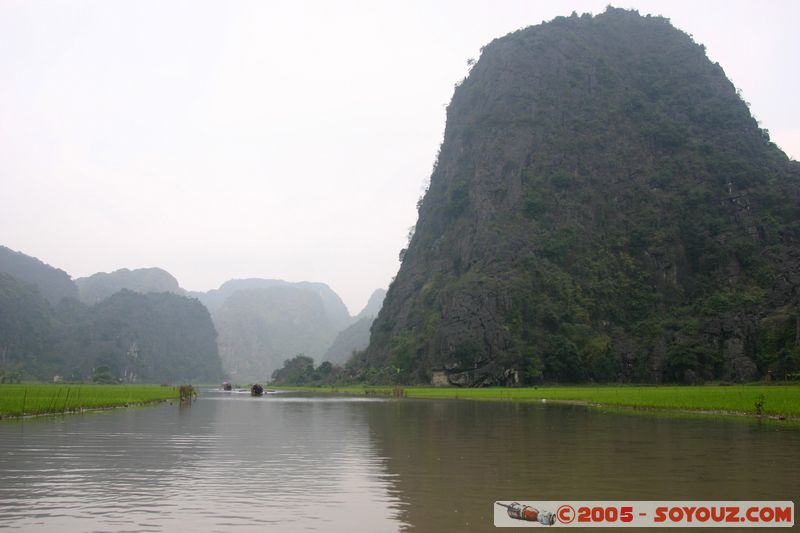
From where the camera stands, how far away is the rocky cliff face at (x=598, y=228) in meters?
97.4

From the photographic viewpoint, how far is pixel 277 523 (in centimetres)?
1120

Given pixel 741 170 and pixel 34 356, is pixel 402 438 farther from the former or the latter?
pixel 34 356

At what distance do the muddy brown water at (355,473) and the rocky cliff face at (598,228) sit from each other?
231ft

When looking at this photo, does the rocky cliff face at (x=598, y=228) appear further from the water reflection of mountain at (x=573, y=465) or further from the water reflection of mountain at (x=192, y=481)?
A: the water reflection of mountain at (x=192, y=481)

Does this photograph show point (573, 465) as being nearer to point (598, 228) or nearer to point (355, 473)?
point (355, 473)

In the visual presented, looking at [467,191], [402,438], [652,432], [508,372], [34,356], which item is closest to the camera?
[402,438]

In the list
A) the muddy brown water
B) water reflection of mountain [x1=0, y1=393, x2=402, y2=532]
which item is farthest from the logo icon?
water reflection of mountain [x1=0, y1=393, x2=402, y2=532]

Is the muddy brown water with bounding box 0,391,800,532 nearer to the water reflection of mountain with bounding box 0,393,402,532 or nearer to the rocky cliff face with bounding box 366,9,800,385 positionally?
the water reflection of mountain with bounding box 0,393,402,532

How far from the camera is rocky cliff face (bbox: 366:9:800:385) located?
97375 mm

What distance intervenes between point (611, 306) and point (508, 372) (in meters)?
22.6

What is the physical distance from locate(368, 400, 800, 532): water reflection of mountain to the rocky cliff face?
2730 inches

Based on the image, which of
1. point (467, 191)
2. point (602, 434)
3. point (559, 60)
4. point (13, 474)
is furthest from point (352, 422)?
point (559, 60)

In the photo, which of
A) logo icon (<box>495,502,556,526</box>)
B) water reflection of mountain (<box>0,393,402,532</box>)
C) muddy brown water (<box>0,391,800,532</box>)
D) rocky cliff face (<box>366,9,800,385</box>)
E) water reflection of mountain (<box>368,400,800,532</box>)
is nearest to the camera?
logo icon (<box>495,502,556,526</box>)

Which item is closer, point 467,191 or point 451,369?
point 451,369
